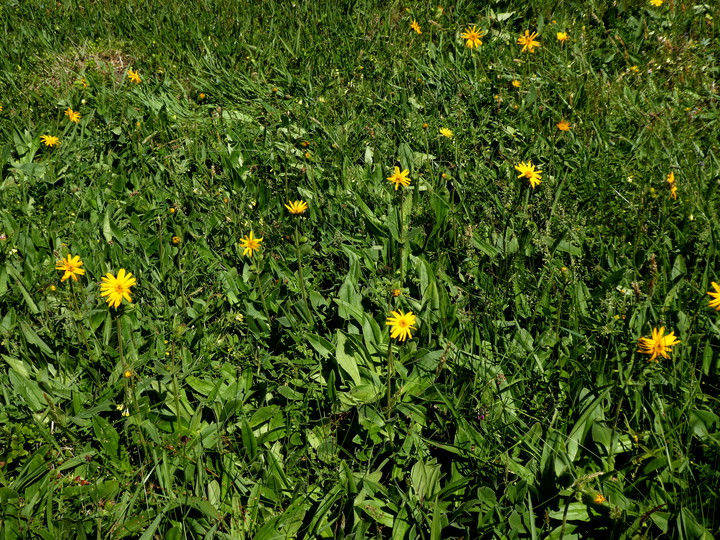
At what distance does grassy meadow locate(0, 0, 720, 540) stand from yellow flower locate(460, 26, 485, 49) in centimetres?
13

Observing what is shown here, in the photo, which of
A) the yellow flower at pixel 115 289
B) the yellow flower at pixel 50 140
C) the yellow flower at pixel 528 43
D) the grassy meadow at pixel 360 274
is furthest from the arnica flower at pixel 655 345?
the yellow flower at pixel 50 140

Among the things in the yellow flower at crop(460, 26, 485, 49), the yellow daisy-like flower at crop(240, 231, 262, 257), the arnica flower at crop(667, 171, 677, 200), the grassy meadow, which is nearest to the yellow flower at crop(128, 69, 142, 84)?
the grassy meadow

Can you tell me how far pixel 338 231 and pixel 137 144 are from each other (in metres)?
1.37

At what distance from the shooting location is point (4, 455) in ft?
6.76

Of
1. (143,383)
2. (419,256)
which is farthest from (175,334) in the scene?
(419,256)

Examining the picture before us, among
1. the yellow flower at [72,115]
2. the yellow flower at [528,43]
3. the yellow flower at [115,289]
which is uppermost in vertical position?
the yellow flower at [72,115]

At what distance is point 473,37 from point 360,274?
223 cm

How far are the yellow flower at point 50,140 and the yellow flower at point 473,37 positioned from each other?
258cm

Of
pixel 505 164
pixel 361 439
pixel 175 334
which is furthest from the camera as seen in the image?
pixel 505 164

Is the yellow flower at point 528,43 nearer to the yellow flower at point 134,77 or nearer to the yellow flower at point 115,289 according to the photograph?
the yellow flower at point 134,77

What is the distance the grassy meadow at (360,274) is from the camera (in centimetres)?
194

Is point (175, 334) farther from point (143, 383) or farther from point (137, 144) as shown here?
point (137, 144)

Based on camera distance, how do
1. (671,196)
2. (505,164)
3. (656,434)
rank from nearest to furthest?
1. (656,434)
2. (671,196)
3. (505,164)

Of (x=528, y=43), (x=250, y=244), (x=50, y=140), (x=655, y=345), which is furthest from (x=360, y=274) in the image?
(x=528, y=43)
